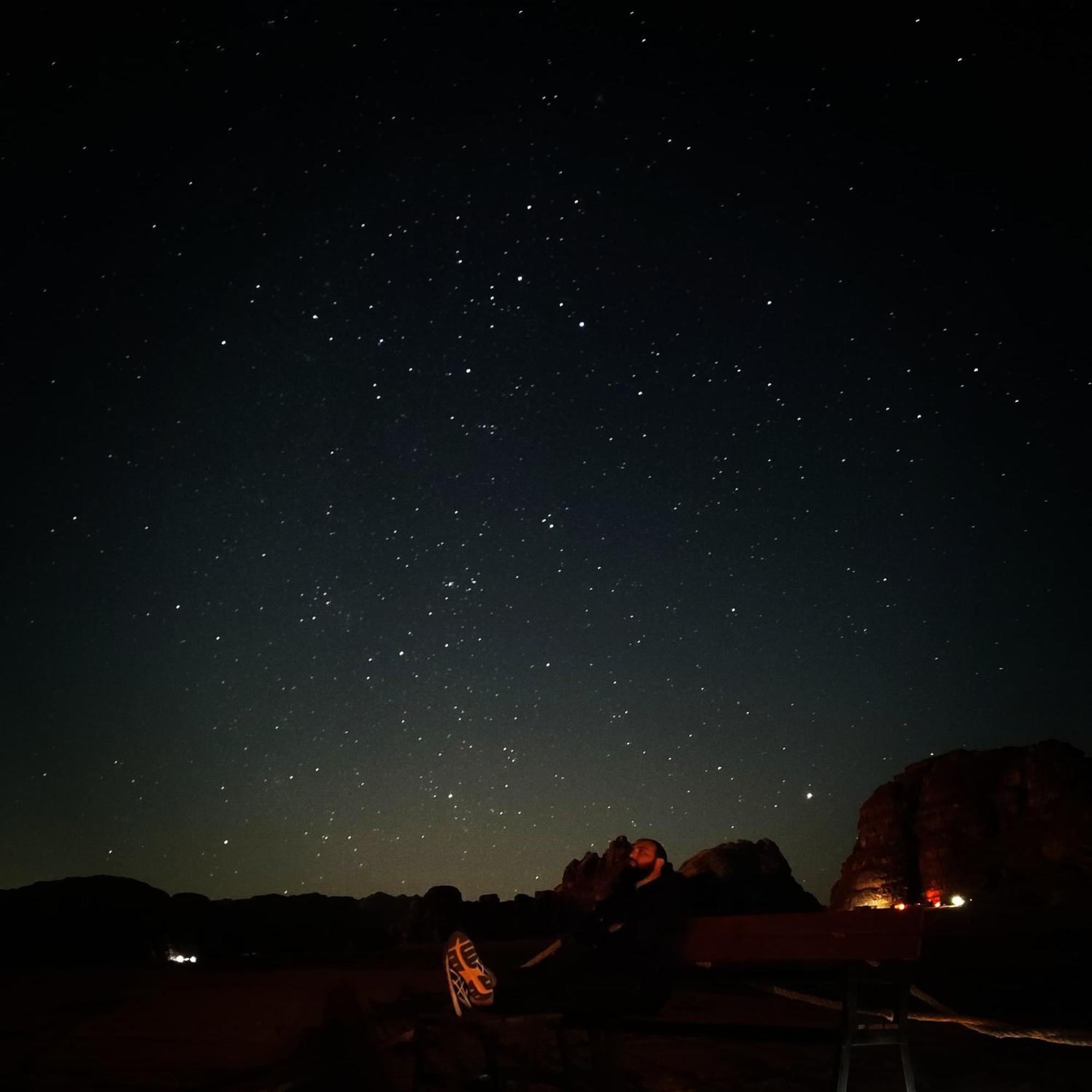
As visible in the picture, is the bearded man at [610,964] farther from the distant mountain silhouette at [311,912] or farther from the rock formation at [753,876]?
the rock formation at [753,876]

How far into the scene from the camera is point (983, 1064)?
7.16 metres

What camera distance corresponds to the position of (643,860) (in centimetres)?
538

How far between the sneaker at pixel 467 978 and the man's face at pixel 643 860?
1076 mm

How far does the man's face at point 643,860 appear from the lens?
5.34m

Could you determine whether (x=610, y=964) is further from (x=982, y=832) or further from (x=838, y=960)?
(x=982, y=832)

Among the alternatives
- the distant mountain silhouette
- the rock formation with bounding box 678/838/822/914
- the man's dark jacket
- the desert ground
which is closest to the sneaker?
the desert ground

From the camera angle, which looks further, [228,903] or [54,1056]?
[228,903]

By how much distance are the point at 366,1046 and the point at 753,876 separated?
69.0 metres

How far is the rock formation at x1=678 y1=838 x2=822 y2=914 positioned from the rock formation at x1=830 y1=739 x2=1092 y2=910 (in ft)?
12.7

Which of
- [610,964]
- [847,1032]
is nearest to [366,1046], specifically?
[610,964]

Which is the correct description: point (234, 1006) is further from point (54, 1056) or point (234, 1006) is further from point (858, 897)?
point (858, 897)

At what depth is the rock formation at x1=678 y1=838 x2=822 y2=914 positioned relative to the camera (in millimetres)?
66062

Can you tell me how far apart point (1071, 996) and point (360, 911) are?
222ft

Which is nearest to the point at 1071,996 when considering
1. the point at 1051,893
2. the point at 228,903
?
the point at 1051,893
